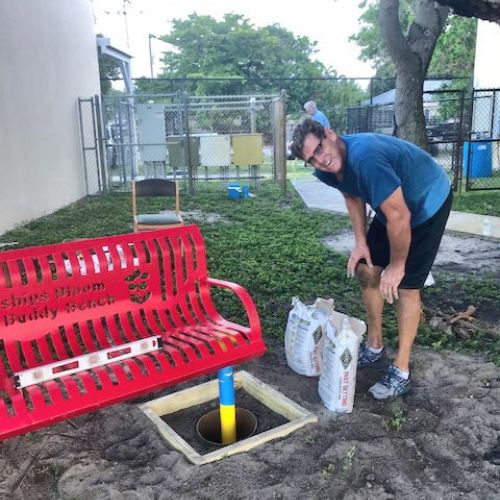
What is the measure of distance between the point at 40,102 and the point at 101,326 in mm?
8733

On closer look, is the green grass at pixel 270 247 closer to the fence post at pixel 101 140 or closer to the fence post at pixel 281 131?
the fence post at pixel 281 131

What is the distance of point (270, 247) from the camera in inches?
267

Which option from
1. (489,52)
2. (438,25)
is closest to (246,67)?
(489,52)

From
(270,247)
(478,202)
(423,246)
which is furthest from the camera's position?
(478,202)

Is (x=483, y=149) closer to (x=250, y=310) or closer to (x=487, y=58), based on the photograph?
(x=487, y=58)

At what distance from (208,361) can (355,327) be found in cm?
91

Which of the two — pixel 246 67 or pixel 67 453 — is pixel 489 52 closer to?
pixel 67 453

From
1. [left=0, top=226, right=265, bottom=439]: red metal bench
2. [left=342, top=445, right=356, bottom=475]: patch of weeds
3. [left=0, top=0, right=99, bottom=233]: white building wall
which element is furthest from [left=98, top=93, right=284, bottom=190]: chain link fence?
[left=342, top=445, right=356, bottom=475]: patch of weeds

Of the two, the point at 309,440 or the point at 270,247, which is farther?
the point at 270,247

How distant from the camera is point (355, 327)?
10.1ft

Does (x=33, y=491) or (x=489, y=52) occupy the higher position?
(x=489, y=52)

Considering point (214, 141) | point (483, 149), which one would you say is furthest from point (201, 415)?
point (483, 149)

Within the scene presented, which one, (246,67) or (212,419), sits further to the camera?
(246,67)

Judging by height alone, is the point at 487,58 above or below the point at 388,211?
above
